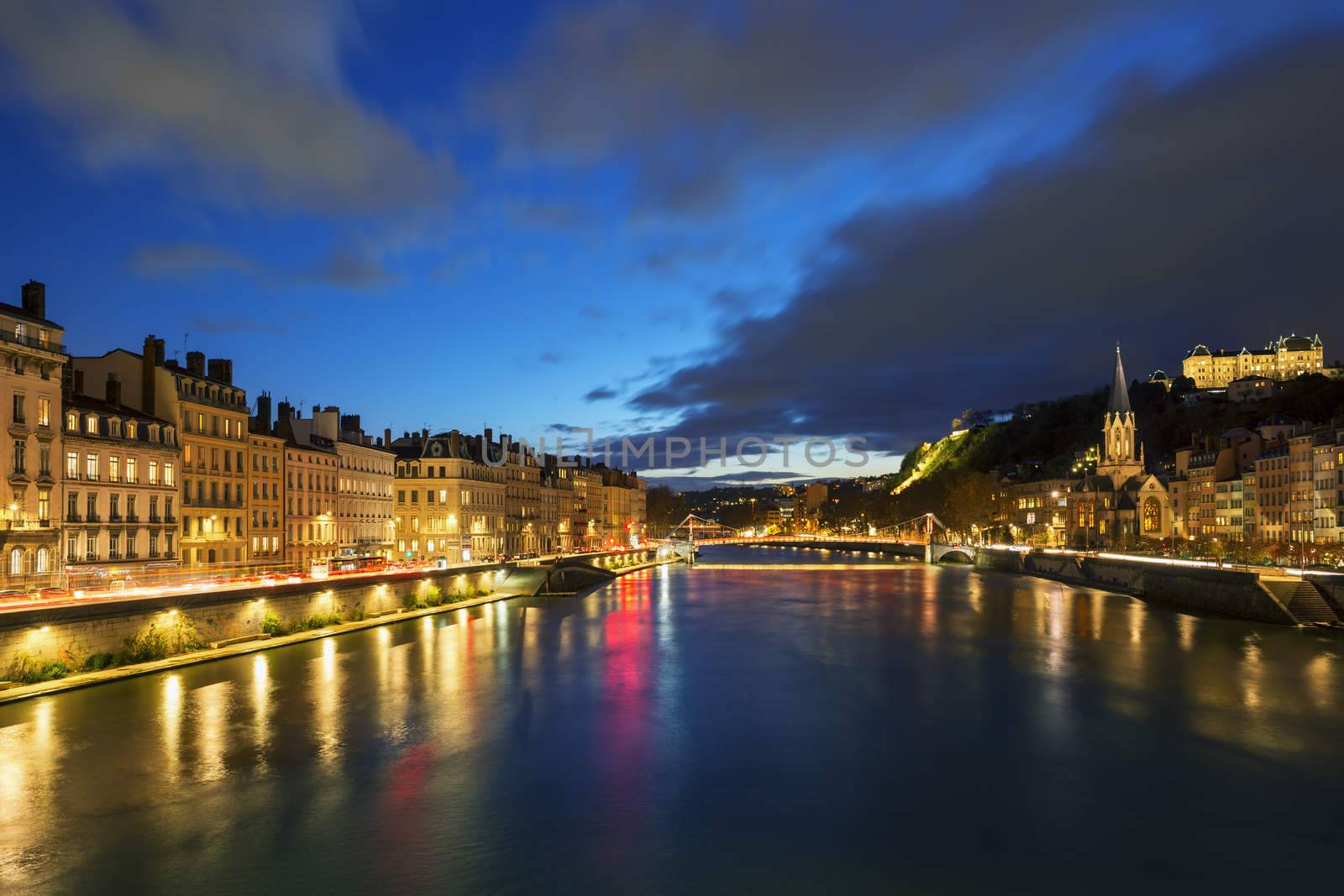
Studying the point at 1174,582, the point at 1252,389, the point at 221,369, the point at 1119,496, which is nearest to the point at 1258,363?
the point at 1252,389

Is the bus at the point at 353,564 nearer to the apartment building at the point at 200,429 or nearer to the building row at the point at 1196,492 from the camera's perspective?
the apartment building at the point at 200,429

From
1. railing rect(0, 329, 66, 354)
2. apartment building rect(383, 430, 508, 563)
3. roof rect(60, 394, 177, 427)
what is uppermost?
railing rect(0, 329, 66, 354)

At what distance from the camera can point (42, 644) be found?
92.0ft

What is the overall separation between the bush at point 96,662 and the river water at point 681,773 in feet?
Result: 2.89

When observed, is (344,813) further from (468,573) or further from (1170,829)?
(468,573)

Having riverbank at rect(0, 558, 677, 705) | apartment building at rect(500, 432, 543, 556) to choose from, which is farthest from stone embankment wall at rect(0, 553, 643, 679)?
apartment building at rect(500, 432, 543, 556)

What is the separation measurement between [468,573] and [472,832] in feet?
159

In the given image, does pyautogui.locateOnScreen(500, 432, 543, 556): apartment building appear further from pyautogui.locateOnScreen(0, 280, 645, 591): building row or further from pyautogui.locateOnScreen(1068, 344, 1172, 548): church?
pyautogui.locateOnScreen(1068, 344, 1172, 548): church

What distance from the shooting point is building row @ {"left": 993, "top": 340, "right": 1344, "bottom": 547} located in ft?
263

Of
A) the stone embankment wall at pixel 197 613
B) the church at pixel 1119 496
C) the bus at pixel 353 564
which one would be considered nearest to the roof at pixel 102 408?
the bus at pixel 353 564

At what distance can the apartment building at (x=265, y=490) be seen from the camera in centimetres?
5672

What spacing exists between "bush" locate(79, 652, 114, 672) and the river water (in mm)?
882

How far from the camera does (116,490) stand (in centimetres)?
4416

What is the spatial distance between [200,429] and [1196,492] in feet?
347
